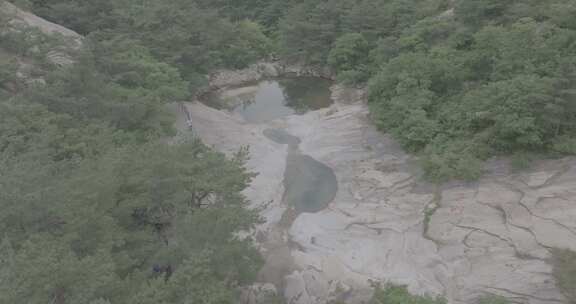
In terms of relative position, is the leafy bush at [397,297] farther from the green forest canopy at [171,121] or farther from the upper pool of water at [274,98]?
the upper pool of water at [274,98]

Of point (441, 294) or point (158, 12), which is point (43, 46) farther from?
point (441, 294)

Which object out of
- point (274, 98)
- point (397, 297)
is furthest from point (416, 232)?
point (274, 98)

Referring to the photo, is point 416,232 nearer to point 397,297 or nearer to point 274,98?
point 397,297

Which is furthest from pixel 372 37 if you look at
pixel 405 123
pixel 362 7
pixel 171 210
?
pixel 171 210

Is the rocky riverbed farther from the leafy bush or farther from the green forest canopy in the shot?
the green forest canopy

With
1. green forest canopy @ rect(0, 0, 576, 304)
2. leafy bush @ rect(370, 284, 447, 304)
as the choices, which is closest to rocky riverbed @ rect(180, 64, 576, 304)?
leafy bush @ rect(370, 284, 447, 304)
